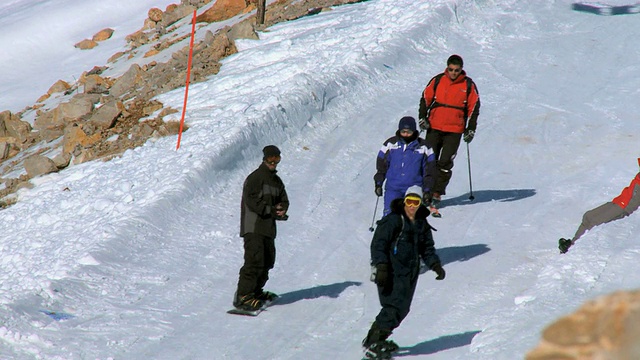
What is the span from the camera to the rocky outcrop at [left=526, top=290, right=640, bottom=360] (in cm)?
213

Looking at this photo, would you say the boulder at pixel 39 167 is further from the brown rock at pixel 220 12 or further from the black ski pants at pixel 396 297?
the brown rock at pixel 220 12

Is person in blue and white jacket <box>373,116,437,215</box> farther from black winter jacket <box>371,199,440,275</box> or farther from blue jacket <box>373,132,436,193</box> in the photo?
black winter jacket <box>371,199,440,275</box>

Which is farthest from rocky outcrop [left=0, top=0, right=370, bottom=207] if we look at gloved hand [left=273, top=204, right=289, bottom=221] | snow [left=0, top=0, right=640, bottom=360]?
gloved hand [left=273, top=204, right=289, bottom=221]

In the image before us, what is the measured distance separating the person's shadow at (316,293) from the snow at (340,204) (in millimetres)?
34

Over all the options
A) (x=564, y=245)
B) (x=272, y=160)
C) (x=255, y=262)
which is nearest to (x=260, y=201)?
(x=272, y=160)

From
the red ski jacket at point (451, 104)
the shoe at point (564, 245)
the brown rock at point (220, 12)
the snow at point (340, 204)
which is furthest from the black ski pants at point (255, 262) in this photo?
the brown rock at point (220, 12)

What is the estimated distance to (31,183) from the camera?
14.7m

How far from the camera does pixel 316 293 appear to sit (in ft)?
30.9

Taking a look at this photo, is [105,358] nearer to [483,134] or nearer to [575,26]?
[483,134]

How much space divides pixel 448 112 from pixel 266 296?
380cm

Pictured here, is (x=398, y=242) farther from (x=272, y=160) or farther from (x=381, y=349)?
(x=272, y=160)

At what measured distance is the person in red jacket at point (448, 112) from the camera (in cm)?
1103

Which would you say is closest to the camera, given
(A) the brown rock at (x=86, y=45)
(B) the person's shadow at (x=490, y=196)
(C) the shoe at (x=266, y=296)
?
(C) the shoe at (x=266, y=296)

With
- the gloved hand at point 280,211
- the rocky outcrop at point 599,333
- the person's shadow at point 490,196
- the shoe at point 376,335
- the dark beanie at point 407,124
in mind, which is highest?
the rocky outcrop at point 599,333
